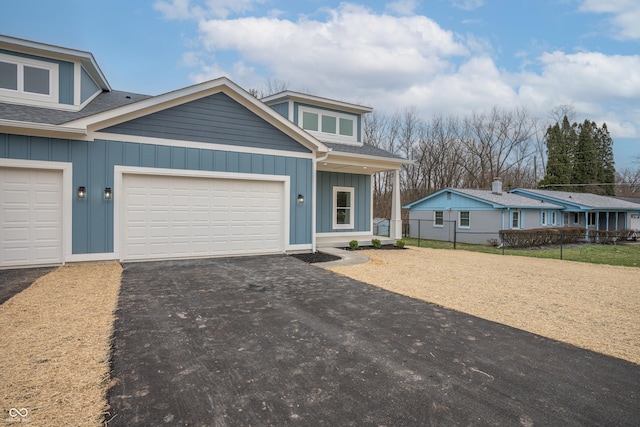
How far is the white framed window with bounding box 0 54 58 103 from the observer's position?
891cm

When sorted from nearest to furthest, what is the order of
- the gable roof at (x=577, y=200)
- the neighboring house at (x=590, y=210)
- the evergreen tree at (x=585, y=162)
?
the gable roof at (x=577, y=200)
the neighboring house at (x=590, y=210)
the evergreen tree at (x=585, y=162)

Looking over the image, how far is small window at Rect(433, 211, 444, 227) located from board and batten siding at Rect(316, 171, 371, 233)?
34.7 ft

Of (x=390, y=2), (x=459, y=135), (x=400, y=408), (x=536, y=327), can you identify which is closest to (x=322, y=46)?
(x=390, y=2)

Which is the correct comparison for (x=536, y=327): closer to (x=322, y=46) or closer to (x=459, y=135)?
(x=322, y=46)

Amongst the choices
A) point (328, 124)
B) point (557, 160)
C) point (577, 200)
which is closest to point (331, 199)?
point (328, 124)

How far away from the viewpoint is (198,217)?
9.27 m

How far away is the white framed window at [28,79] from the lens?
8.91 m

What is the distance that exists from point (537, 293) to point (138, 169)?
8.88 meters

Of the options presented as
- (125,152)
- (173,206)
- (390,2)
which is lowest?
(173,206)

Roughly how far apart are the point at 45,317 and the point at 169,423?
3.24 metres

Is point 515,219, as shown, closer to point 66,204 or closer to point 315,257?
point 315,257

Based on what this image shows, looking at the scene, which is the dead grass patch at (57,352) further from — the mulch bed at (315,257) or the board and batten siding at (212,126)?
the mulch bed at (315,257)

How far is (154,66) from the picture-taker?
1680cm

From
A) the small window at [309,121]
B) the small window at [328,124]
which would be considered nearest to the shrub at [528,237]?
the small window at [328,124]
